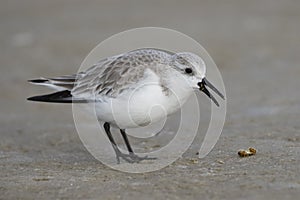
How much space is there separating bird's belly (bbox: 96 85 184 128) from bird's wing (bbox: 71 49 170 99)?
0.14 m

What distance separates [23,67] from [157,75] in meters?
6.27

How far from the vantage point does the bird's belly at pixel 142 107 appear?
18.2ft

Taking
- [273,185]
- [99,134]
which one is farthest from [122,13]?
[273,185]

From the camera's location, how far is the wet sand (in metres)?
4.97

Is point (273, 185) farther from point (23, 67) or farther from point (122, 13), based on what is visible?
point (122, 13)

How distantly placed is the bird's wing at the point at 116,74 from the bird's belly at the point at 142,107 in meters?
0.14

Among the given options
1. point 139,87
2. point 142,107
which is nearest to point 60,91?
point 139,87

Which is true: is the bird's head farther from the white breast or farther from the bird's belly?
the bird's belly

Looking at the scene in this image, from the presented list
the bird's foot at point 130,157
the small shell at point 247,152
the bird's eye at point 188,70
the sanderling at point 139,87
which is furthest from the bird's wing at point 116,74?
the small shell at point 247,152

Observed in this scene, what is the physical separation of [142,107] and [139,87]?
0.69 feet

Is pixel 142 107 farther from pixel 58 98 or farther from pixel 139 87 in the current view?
pixel 58 98

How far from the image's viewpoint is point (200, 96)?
374 inches

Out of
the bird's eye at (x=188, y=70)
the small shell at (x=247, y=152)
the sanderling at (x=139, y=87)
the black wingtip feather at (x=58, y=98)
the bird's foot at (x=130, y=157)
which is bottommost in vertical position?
the bird's foot at (x=130, y=157)

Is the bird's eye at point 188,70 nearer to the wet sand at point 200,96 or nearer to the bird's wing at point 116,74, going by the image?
the bird's wing at point 116,74
